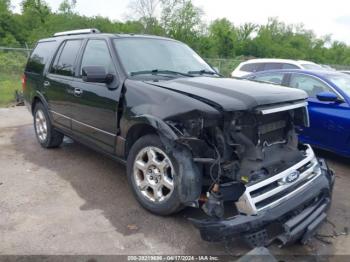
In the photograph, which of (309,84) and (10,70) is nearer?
(309,84)

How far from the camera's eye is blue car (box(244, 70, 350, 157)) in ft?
17.1

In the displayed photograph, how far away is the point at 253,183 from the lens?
10.2ft

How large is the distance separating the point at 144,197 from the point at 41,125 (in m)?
3.28

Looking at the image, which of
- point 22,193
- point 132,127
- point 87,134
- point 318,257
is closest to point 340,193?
point 318,257

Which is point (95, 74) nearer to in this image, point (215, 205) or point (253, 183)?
point (215, 205)

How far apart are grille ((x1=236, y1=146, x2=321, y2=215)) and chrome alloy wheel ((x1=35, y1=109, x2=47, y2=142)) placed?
13.9 ft

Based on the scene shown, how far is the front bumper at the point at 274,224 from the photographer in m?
2.92

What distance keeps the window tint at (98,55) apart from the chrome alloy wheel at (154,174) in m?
1.17

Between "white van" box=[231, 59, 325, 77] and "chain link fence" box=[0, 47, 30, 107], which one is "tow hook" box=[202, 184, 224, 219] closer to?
"white van" box=[231, 59, 325, 77]

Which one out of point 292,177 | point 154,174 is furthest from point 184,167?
point 292,177

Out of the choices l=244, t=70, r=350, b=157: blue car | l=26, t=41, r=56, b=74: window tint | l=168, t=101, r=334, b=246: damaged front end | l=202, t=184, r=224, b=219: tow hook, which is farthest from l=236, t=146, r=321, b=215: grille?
l=26, t=41, r=56, b=74: window tint

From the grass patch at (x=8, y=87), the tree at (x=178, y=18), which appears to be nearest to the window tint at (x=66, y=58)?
the grass patch at (x=8, y=87)

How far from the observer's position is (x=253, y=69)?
42.9 feet

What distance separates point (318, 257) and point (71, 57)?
4.11 m
